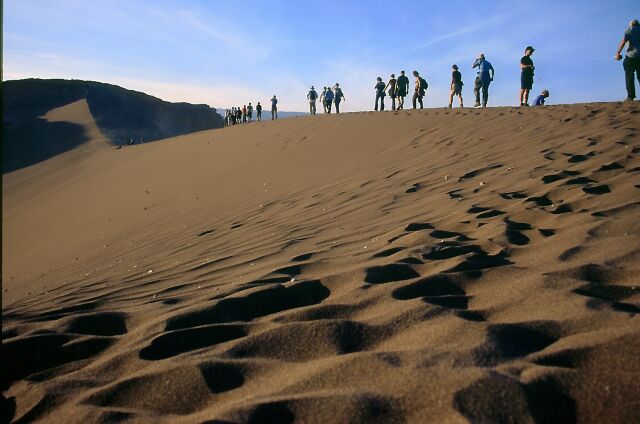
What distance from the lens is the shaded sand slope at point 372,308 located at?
1.53 meters

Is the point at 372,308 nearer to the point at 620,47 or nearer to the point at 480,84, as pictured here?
the point at 620,47

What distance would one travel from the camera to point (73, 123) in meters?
37.0

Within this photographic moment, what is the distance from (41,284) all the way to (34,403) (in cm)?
347

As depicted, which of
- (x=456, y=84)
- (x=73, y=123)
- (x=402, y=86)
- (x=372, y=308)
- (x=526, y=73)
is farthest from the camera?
(x=73, y=123)

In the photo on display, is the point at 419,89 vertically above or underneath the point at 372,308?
above

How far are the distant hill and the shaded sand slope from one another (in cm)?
2785

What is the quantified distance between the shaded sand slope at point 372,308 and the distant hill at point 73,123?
27.9m

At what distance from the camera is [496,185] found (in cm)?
483

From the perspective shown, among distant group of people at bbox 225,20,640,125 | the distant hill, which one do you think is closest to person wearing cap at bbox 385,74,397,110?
distant group of people at bbox 225,20,640,125

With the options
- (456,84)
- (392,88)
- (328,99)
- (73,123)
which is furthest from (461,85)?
(73,123)

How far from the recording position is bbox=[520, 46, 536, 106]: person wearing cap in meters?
12.2

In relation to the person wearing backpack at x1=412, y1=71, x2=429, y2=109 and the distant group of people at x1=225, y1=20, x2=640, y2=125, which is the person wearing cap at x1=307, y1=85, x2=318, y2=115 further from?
the person wearing backpack at x1=412, y1=71, x2=429, y2=109

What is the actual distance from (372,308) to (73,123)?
3994 centimetres

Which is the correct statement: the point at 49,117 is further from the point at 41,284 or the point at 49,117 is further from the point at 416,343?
the point at 416,343
